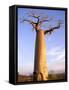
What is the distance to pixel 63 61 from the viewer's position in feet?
5.33

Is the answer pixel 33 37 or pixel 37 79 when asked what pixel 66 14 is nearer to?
pixel 33 37

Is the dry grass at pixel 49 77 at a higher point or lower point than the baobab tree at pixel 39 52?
lower

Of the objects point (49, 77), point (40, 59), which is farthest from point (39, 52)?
point (49, 77)

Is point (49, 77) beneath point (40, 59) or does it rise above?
beneath

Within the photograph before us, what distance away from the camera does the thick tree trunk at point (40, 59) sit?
1.56 m

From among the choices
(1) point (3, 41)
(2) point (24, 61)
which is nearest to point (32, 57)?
(2) point (24, 61)

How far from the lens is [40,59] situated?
5.14 ft

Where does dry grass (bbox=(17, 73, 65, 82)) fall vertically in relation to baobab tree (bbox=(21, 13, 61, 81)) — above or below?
below

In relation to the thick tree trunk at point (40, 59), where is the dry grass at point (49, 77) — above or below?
below

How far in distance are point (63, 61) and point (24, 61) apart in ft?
0.85

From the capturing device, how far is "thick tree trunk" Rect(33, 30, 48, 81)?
156cm

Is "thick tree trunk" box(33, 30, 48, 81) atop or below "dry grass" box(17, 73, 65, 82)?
atop

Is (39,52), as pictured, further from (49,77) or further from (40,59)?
(49,77)
